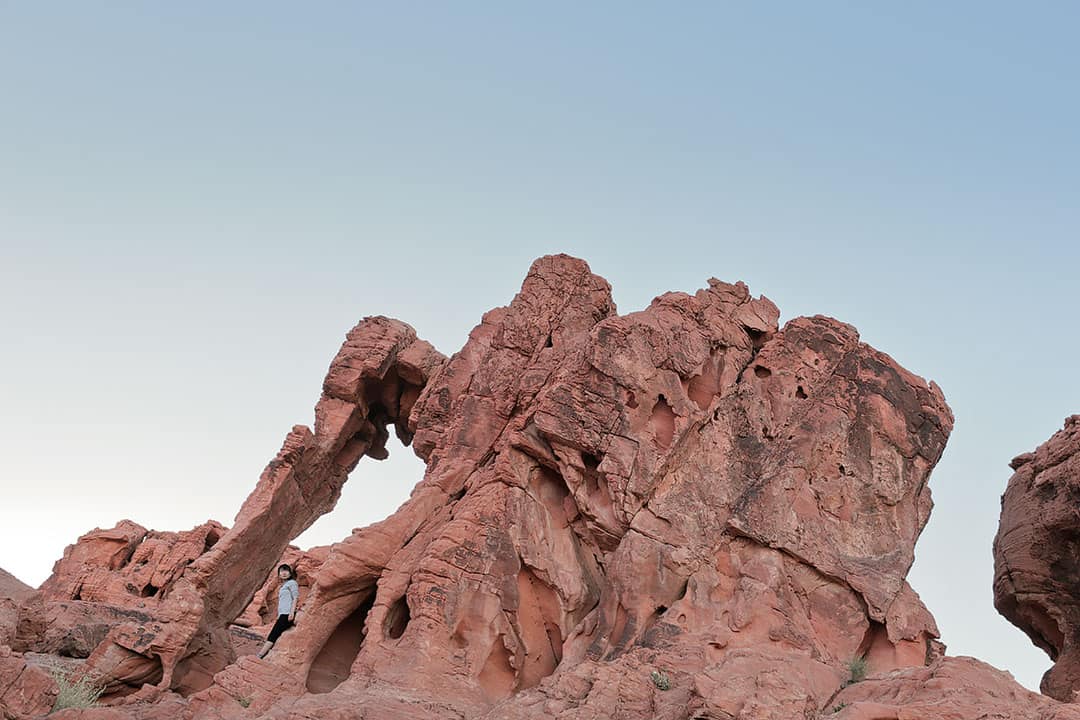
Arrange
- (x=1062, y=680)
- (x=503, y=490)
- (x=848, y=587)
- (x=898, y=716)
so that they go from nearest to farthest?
(x=898, y=716) → (x=848, y=587) → (x=503, y=490) → (x=1062, y=680)

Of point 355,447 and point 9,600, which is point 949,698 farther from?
point 355,447

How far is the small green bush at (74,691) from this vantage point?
67.6 feet

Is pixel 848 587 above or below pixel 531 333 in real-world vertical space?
below

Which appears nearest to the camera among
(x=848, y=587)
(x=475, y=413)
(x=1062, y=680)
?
(x=848, y=587)

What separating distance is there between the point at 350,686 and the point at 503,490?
5.55 metres

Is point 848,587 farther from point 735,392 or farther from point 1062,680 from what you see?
Result: point 1062,680

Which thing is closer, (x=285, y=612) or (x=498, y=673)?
(x=498, y=673)

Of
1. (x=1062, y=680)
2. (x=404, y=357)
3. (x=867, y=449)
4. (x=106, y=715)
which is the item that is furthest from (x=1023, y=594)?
(x=106, y=715)

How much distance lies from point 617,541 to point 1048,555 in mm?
13737

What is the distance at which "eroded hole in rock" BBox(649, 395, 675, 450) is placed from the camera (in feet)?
79.0

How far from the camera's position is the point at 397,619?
23.6 m

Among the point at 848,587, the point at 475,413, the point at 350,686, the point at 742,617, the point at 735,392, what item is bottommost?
the point at 350,686

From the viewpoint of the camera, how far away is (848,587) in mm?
22406

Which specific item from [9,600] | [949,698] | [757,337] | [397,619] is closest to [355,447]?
[397,619]
